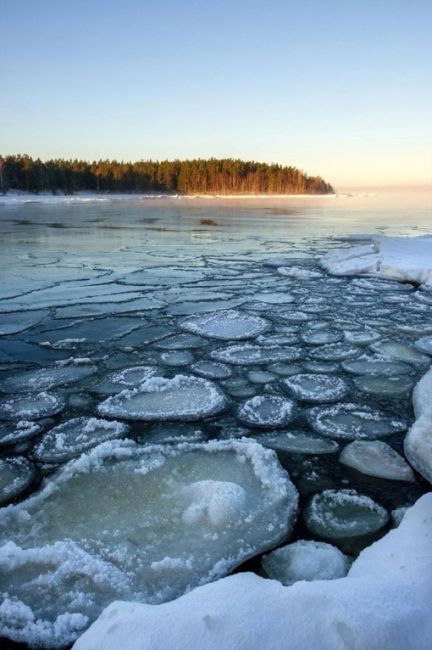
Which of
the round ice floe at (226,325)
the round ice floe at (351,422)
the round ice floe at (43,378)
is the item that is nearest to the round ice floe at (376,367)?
the round ice floe at (351,422)

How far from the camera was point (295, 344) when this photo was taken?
339 cm

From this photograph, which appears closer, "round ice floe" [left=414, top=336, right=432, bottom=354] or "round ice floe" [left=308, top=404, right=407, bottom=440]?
"round ice floe" [left=308, top=404, right=407, bottom=440]

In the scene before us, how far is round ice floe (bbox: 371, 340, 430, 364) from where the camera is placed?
10.1 feet

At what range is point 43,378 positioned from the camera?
2754 mm

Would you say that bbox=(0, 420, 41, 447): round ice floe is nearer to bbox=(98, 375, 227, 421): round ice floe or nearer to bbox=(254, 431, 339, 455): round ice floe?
bbox=(98, 375, 227, 421): round ice floe

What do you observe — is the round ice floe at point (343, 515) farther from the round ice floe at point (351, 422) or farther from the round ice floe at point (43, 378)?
the round ice floe at point (43, 378)

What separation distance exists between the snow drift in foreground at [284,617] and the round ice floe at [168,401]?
1.19 m

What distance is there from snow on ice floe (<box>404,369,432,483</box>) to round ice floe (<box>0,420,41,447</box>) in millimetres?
1707

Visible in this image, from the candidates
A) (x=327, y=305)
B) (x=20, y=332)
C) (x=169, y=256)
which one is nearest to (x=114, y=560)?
(x=20, y=332)

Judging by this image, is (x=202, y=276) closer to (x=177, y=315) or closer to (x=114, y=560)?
(x=177, y=315)

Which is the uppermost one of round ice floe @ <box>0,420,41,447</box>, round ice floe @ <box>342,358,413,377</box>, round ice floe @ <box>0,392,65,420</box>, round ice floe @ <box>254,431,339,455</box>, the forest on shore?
the forest on shore

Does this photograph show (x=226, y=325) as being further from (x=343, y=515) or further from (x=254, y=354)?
(x=343, y=515)

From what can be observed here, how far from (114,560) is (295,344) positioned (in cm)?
232

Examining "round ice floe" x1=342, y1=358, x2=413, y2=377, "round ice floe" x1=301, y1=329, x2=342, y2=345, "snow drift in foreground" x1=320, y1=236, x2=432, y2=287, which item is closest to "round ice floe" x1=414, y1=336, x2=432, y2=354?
"round ice floe" x1=342, y1=358, x2=413, y2=377
